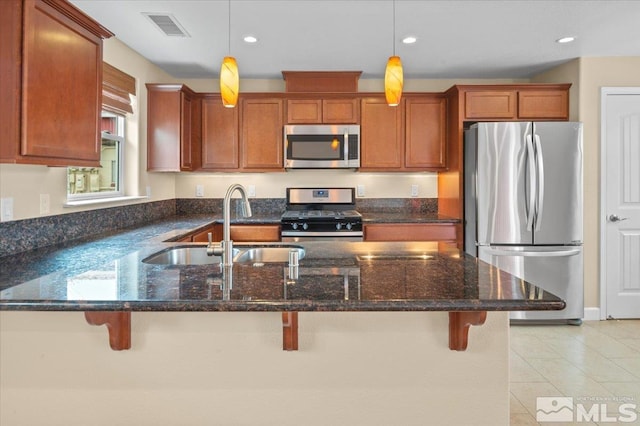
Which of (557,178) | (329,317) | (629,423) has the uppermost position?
(557,178)

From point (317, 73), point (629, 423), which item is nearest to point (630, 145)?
point (629, 423)

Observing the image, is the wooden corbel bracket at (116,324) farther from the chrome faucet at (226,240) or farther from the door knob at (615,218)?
the door knob at (615,218)

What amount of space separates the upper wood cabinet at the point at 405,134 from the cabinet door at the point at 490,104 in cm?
35

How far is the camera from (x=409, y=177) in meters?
4.68

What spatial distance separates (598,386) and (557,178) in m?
1.80

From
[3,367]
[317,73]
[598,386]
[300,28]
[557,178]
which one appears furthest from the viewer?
[317,73]

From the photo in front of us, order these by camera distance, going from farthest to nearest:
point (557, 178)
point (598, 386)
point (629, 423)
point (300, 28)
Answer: point (557, 178) < point (300, 28) < point (598, 386) < point (629, 423)

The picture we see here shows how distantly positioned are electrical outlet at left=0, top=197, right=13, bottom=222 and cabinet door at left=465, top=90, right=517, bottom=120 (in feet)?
11.8

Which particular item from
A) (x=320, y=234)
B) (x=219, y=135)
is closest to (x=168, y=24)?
(x=219, y=135)

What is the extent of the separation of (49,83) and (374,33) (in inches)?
91.4

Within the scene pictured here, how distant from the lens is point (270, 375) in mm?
1551

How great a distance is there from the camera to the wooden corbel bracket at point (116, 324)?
139 centimetres

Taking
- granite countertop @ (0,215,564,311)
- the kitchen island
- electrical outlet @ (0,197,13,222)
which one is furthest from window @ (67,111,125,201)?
the kitchen island

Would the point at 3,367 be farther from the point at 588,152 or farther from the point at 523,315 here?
the point at 588,152
